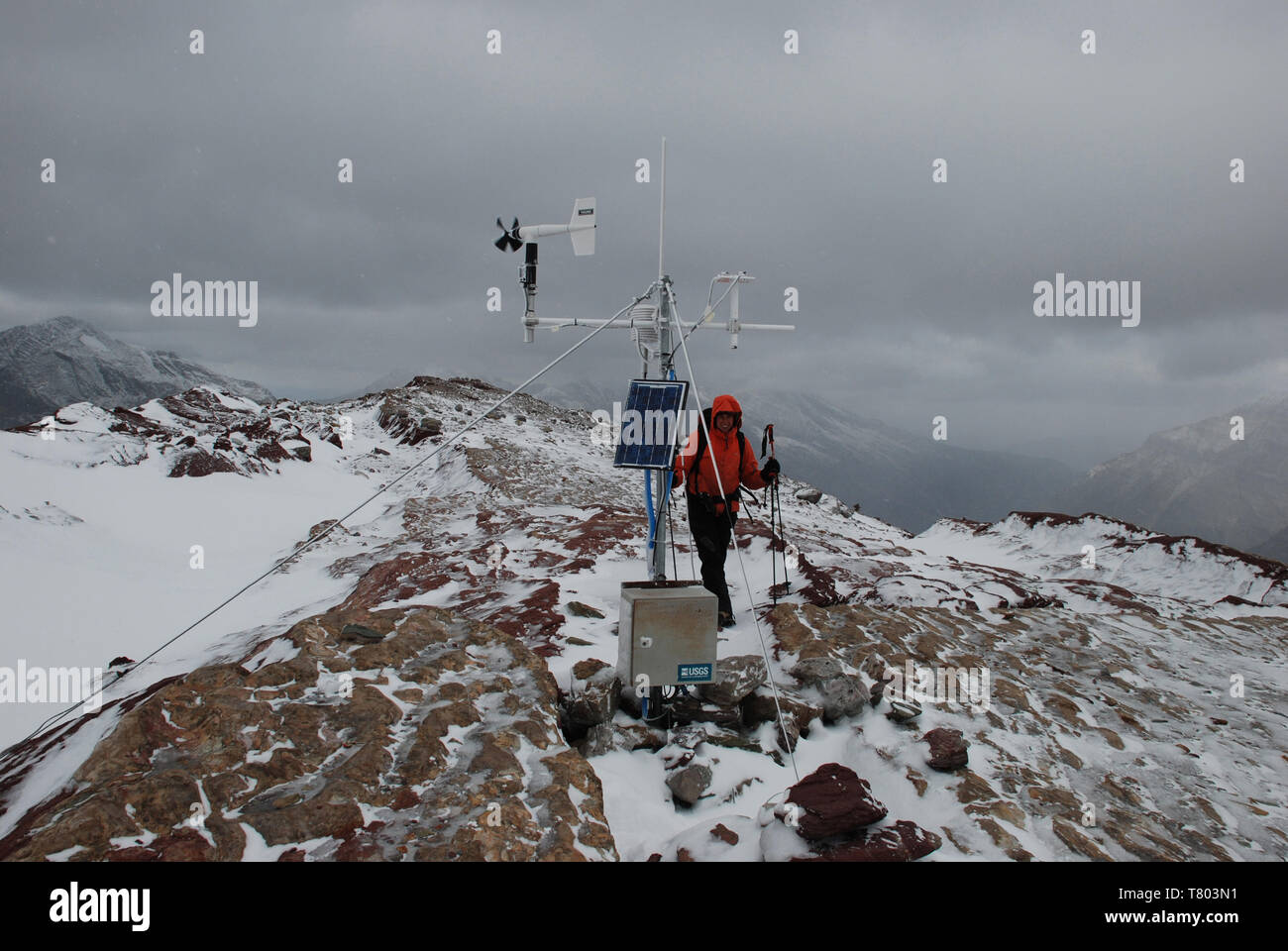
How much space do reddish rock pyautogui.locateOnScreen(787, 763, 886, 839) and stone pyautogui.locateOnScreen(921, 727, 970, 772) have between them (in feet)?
5.98

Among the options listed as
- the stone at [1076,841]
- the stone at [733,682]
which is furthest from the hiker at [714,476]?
the stone at [1076,841]

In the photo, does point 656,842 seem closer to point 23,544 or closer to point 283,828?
point 283,828

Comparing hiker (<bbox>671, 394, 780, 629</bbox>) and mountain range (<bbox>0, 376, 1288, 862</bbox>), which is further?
hiker (<bbox>671, 394, 780, 629</bbox>)

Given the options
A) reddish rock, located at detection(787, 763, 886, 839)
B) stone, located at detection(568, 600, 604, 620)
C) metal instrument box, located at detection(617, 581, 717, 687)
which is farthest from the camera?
stone, located at detection(568, 600, 604, 620)

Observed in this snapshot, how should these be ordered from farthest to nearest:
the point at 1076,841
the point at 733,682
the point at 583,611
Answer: the point at 583,611 → the point at 733,682 → the point at 1076,841

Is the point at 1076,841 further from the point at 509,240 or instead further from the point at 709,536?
the point at 509,240

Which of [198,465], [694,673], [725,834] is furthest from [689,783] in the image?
[198,465]

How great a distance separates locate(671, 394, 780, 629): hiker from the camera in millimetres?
8375

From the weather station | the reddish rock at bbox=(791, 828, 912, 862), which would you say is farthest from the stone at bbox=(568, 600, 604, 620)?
the reddish rock at bbox=(791, 828, 912, 862)

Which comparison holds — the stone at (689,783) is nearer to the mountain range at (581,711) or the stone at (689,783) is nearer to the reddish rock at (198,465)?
the mountain range at (581,711)

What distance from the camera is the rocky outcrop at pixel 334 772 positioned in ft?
12.5

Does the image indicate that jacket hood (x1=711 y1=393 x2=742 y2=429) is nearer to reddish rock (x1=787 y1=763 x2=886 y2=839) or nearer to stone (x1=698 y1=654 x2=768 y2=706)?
stone (x1=698 y1=654 x2=768 y2=706)

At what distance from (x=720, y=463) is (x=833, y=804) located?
4.79 m

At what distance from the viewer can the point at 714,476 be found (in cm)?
861
